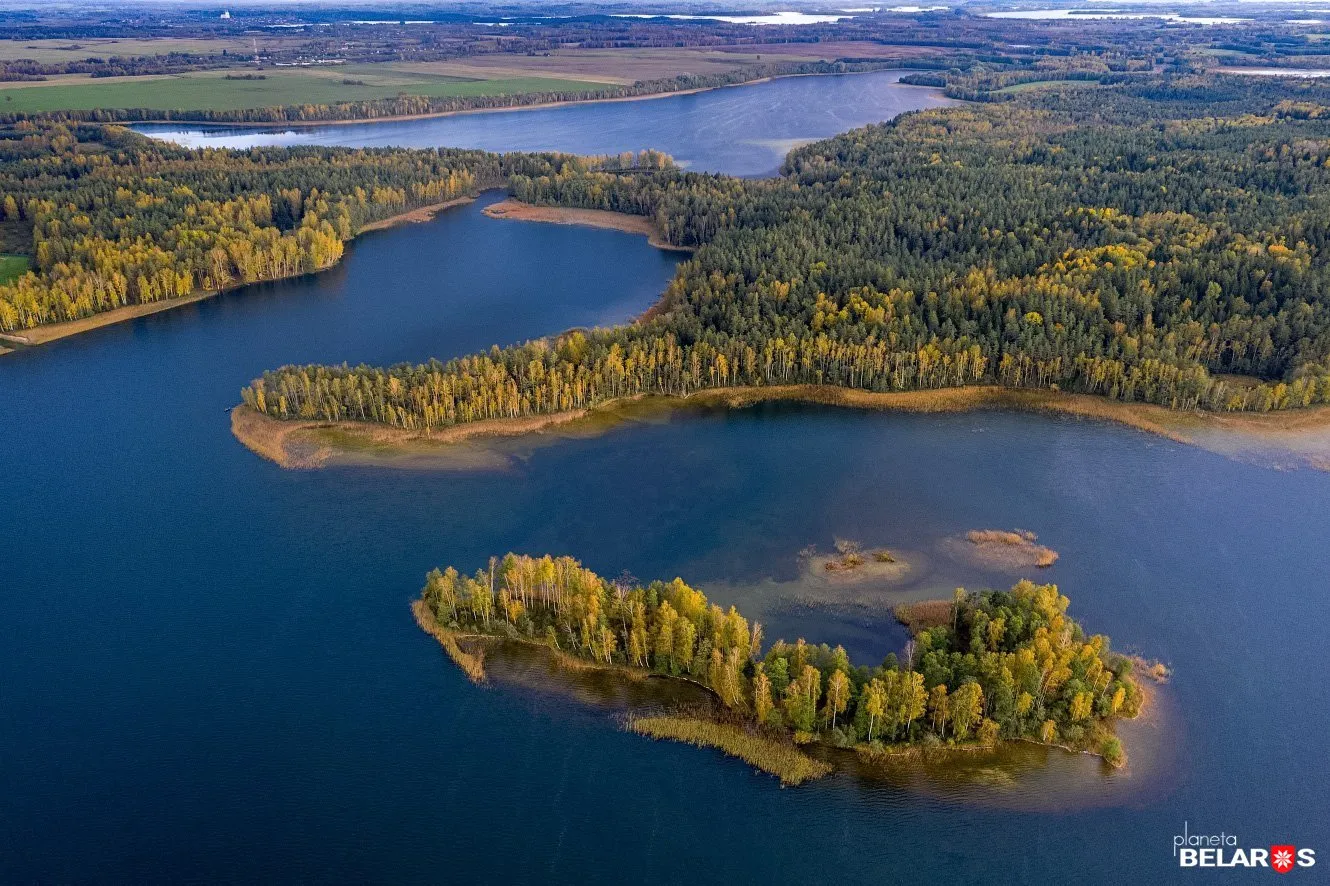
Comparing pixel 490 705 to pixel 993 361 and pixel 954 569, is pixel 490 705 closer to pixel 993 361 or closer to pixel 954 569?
pixel 954 569

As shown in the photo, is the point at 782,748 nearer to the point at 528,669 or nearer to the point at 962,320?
the point at 528,669

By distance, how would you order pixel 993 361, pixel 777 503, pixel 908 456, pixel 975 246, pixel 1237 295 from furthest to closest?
pixel 975 246
pixel 1237 295
pixel 993 361
pixel 908 456
pixel 777 503

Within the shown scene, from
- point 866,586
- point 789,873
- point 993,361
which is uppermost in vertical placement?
point 993,361

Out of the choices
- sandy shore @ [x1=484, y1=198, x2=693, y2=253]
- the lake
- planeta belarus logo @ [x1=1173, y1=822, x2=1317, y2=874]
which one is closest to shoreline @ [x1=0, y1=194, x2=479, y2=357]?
the lake

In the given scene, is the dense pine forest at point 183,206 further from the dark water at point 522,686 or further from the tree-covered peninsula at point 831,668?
the tree-covered peninsula at point 831,668


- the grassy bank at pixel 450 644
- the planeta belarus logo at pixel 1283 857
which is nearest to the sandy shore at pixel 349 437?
the grassy bank at pixel 450 644

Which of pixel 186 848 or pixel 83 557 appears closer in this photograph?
pixel 186 848

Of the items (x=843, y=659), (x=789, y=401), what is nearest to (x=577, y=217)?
(x=789, y=401)

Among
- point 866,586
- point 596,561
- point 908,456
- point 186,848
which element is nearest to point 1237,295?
point 908,456
